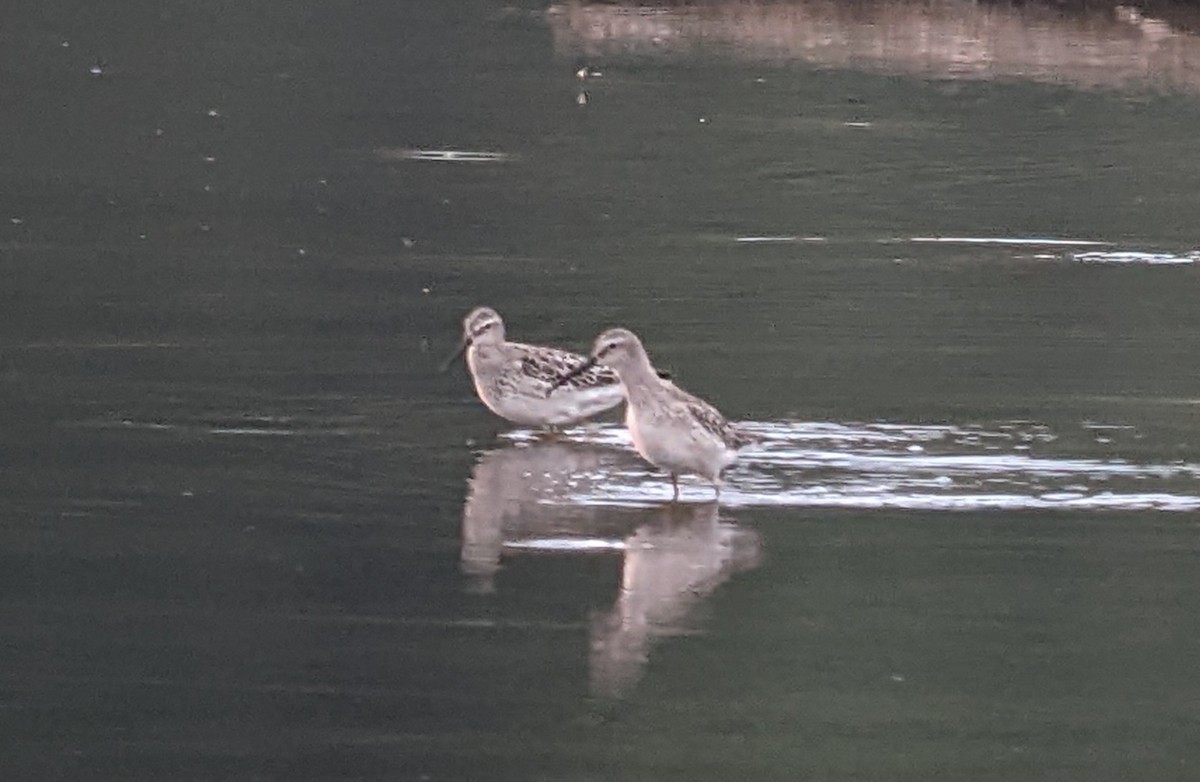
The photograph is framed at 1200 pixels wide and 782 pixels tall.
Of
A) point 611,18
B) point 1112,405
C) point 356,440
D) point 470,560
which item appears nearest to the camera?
point 470,560

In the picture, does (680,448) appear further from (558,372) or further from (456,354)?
(456,354)

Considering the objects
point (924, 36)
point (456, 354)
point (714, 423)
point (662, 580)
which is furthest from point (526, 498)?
point (924, 36)

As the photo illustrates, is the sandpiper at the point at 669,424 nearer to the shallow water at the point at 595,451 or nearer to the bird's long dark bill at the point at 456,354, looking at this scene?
the shallow water at the point at 595,451

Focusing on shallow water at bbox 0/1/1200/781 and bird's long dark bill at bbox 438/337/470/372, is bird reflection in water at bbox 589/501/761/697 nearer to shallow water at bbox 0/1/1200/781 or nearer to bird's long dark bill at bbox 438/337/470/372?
shallow water at bbox 0/1/1200/781

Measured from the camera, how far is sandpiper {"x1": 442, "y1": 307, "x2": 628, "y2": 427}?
468 inches

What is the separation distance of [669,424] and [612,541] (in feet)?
2.42

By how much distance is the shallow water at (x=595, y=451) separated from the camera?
8.05 metres

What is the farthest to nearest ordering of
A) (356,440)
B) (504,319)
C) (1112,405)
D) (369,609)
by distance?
(504,319)
(1112,405)
(356,440)
(369,609)

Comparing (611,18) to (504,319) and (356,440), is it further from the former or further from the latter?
(356,440)

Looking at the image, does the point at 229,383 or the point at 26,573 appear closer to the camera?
the point at 26,573

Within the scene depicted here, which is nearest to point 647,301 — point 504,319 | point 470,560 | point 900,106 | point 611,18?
point 504,319

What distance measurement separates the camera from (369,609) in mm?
9023

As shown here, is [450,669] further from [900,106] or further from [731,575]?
[900,106]

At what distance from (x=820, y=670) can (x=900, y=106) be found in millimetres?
15250
